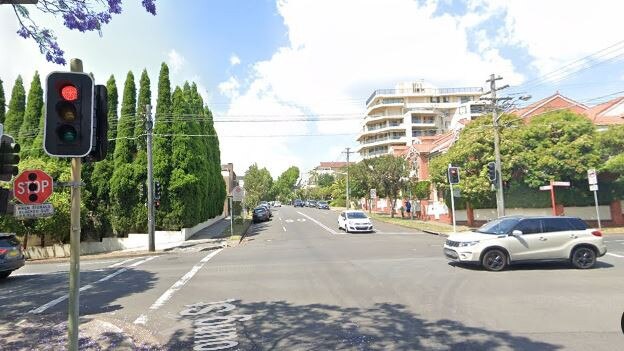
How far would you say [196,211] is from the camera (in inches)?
1147

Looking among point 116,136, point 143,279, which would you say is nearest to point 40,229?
point 116,136

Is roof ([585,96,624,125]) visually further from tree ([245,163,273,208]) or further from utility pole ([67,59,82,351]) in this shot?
tree ([245,163,273,208])

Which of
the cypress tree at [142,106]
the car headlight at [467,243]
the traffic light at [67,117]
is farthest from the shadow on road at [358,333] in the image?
the cypress tree at [142,106]

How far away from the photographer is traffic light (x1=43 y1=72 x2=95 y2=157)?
3838mm

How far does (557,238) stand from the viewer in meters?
12.3

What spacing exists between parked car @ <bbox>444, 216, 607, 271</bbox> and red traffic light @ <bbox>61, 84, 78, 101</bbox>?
11040 mm

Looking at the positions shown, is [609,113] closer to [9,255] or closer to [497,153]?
[497,153]

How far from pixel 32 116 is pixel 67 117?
100ft

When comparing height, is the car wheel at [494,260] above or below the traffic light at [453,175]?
below

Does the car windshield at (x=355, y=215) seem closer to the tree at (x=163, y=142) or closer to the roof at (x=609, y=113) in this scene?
the tree at (x=163, y=142)

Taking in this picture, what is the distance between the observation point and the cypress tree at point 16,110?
2948cm

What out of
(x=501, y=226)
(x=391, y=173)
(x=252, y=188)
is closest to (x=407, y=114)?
(x=252, y=188)

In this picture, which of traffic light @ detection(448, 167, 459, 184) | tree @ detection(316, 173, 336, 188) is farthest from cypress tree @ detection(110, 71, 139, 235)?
tree @ detection(316, 173, 336, 188)

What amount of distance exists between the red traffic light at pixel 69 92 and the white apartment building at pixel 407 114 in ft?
262
